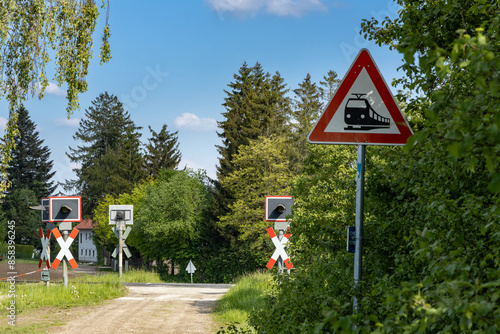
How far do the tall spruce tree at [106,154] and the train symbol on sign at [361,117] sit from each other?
5286 cm

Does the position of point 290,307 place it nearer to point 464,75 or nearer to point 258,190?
point 464,75

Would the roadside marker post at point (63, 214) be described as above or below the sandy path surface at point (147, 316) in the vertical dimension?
above

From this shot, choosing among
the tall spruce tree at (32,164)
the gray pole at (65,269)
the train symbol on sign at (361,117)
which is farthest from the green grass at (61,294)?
the tall spruce tree at (32,164)

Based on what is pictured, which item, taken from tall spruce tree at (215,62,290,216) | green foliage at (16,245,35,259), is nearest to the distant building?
green foliage at (16,245,35,259)

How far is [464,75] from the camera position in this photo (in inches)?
153

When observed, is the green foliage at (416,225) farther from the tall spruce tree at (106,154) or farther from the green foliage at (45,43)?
the tall spruce tree at (106,154)

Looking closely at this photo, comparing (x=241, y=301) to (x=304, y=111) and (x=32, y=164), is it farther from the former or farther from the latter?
(x=32, y=164)

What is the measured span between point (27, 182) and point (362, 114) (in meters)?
70.4

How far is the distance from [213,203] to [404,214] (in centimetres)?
3775

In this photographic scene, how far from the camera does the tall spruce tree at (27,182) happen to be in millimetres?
62625

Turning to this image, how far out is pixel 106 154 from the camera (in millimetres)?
59375

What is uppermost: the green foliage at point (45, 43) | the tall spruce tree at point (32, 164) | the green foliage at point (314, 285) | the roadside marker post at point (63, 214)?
the tall spruce tree at point (32, 164)

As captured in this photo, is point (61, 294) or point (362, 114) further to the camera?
point (61, 294)

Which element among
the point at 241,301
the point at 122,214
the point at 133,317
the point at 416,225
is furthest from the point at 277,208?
the point at 122,214
